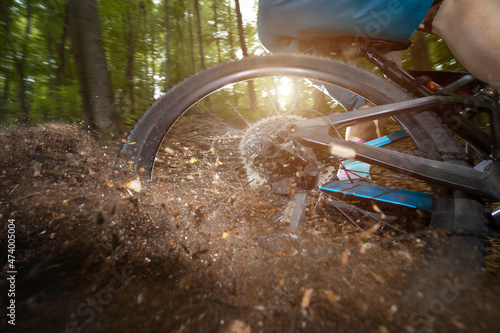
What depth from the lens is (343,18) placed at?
4.07ft

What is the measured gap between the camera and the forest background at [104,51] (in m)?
3.12

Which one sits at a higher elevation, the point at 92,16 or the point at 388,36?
the point at 92,16

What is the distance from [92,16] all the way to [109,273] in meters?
3.85

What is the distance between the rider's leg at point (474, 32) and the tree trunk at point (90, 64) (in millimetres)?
3660

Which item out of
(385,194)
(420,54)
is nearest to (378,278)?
(385,194)

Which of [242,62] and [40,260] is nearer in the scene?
[40,260]

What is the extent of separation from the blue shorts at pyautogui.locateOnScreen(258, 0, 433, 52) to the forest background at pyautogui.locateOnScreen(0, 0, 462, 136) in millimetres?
2055

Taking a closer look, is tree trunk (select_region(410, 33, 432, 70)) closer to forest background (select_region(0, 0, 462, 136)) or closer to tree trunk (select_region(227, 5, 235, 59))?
forest background (select_region(0, 0, 462, 136))

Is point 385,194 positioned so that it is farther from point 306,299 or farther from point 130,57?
point 130,57

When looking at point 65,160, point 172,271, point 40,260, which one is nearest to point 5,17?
point 65,160

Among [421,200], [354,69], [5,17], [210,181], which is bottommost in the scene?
[421,200]

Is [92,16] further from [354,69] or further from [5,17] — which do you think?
[5,17]

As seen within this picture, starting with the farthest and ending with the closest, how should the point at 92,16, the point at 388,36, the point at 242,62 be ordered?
the point at 92,16 < the point at 242,62 < the point at 388,36

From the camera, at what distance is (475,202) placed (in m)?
1.31
